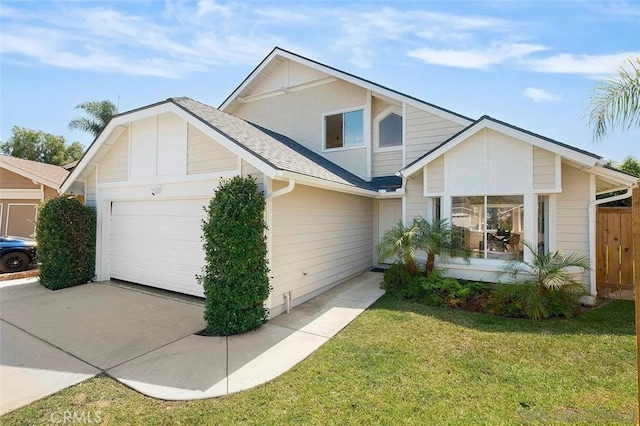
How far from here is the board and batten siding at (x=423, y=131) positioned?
976 centimetres

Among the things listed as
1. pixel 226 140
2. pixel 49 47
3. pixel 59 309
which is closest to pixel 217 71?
pixel 49 47

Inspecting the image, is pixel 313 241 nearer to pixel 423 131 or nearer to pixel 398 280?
pixel 398 280

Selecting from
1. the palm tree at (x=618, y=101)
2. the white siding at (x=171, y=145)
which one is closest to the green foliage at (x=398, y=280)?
the palm tree at (x=618, y=101)

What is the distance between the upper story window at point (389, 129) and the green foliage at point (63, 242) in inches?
393

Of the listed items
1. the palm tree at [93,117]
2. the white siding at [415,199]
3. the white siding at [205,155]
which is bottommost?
the white siding at [415,199]

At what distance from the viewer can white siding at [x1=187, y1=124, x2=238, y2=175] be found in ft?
22.7

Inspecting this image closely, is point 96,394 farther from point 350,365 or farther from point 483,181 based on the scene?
point 483,181

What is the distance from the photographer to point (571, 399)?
3.53 meters

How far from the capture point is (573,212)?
7.39 metres

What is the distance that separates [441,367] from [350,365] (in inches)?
50.1

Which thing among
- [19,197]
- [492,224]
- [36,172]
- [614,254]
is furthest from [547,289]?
[19,197]

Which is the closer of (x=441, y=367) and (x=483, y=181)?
(x=441, y=367)

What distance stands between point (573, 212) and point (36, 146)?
159 ft

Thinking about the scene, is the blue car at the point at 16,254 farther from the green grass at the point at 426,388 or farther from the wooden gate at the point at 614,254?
the wooden gate at the point at 614,254
